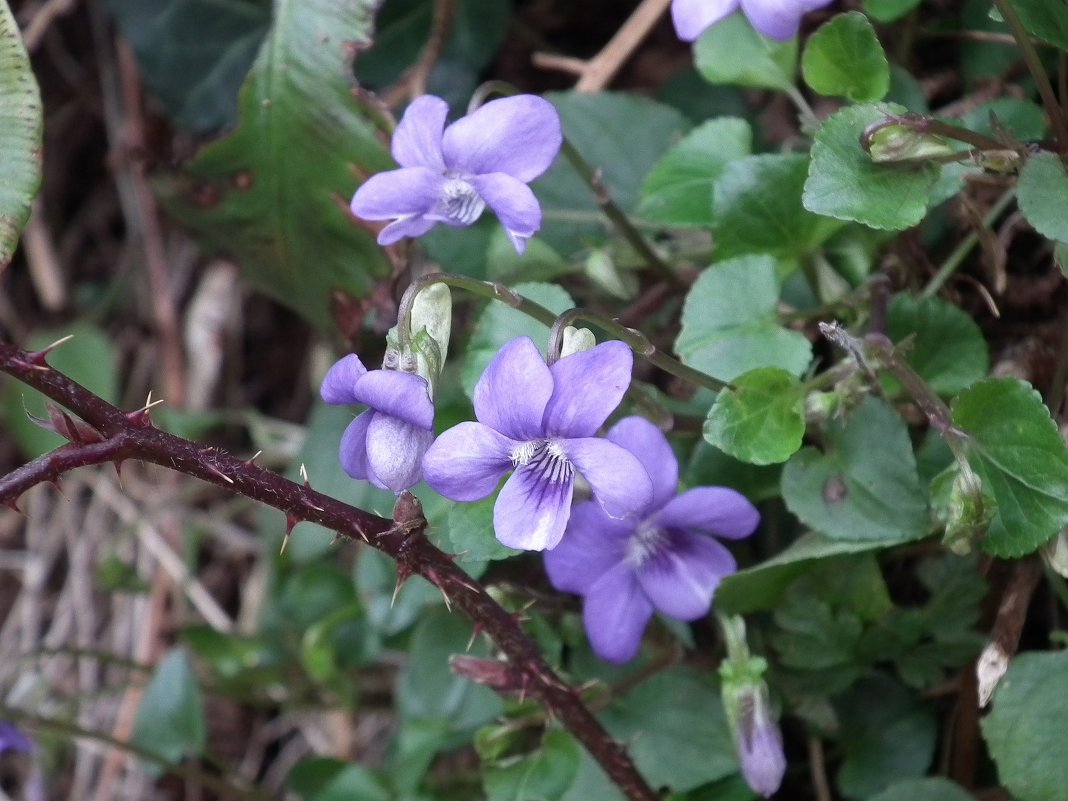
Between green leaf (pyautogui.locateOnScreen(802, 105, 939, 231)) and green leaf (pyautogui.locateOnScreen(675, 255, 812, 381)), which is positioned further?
green leaf (pyautogui.locateOnScreen(675, 255, 812, 381))

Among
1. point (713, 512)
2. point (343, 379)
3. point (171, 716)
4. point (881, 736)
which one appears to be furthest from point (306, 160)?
point (881, 736)

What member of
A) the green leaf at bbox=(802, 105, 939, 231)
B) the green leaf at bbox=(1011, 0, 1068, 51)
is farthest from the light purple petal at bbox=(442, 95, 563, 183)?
the green leaf at bbox=(1011, 0, 1068, 51)

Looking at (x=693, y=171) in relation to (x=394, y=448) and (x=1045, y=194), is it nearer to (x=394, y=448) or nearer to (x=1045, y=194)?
(x=1045, y=194)

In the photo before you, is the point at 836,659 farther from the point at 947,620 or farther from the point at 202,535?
the point at 202,535

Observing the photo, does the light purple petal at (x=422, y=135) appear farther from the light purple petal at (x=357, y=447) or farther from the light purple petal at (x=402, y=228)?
the light purple petal at (x=357, y=447)

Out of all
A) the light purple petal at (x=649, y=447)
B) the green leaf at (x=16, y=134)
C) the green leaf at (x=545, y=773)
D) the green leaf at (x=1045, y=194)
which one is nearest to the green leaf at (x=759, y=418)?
the light purple petal at (x=649, y=447)

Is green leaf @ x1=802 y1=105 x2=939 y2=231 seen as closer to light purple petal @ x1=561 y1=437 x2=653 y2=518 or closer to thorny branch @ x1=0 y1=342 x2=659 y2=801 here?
light purple petal @ x1=561 y1=437 x2=653 y2=518

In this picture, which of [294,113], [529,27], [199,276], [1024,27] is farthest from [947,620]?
[199,276]
